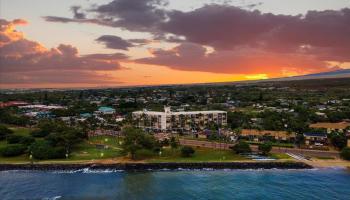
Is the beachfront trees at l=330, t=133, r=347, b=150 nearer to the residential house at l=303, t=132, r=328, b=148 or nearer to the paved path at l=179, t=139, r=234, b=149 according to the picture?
the residential house at l=303, t=132, r=328, b=148

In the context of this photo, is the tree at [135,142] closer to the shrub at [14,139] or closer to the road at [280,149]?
the road at [280,149]

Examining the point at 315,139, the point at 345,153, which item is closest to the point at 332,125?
the point at 315,139

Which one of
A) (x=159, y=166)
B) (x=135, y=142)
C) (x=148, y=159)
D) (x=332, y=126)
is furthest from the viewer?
(x=332, y=126)

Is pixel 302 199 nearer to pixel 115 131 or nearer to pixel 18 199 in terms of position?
pixel 18 199

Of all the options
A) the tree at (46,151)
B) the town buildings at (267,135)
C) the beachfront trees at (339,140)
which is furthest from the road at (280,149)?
the tree at (46,151)

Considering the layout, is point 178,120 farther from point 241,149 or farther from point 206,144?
point 241,149
